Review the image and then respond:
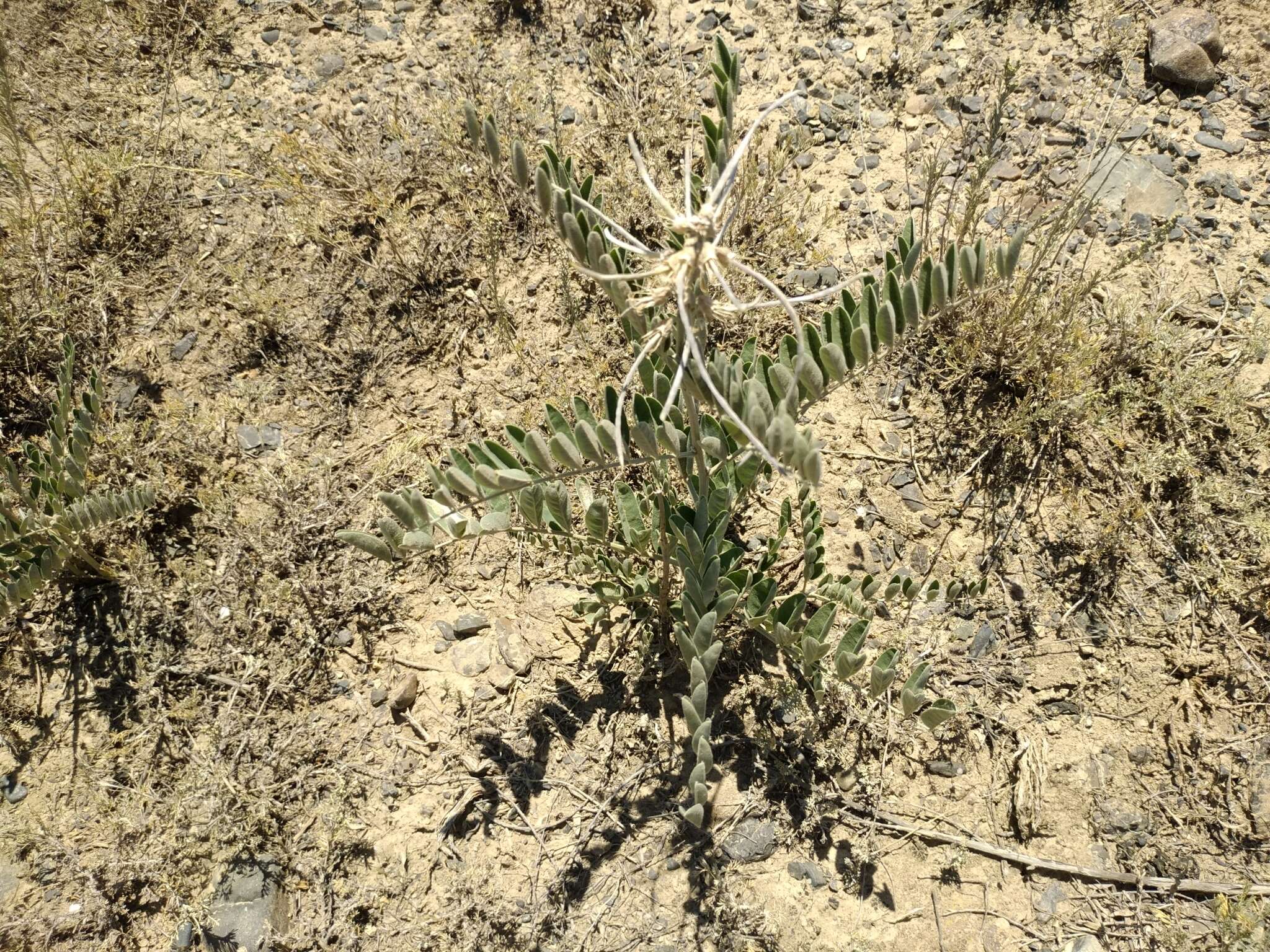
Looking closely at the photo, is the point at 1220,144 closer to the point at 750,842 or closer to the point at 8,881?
the point at 750,842

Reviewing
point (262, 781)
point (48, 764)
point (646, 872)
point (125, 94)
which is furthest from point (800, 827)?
point (125, 94)

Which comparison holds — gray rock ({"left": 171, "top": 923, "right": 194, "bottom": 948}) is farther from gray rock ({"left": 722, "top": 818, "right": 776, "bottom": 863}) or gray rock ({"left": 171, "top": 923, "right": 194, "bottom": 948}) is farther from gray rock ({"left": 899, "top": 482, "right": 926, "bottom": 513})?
gray rock ({"left": 899, "top": 482, "right": 926, "bottom": 513})

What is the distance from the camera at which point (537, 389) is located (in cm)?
333

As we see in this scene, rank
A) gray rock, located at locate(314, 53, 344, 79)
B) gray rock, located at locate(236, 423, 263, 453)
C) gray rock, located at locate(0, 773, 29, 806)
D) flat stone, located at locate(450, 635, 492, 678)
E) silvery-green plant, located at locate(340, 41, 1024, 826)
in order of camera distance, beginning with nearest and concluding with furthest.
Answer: silvery-green plant, located at locate(340, 41, 1024, 826) < gray rock, located at locate(0, 773, 29, 806) < flat stone, located at locate(450, 635, 492, 678) < gray rock, located at locate(236, 423, 263, 453) < gray rock, located at locate(314, 53, 344, 79)

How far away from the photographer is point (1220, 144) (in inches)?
141

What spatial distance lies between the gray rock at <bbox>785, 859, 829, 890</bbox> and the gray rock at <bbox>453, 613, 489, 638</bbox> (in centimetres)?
122

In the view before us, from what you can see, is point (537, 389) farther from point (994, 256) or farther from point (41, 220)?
point (41, 220)

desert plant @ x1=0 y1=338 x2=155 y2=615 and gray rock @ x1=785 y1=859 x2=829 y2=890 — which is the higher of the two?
desert plant @ x1=0 y1=338 x2=155 y2=615

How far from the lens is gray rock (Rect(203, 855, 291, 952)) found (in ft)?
8.16

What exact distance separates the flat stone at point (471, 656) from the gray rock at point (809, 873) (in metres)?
1.13

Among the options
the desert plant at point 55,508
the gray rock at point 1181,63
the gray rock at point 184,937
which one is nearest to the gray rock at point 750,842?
the gray rock at point 184,937

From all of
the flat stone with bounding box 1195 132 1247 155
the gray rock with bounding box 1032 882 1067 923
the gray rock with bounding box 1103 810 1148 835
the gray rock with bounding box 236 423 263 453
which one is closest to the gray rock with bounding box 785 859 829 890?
the gray rock with bounding box 1032 882 1067 923

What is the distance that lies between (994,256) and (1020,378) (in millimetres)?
1167

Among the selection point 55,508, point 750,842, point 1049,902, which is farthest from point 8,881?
point 1049,902
